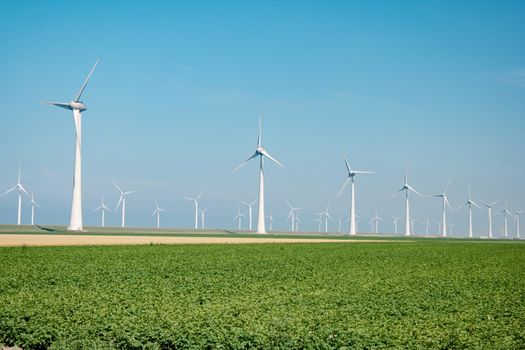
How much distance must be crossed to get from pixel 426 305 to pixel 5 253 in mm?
36384

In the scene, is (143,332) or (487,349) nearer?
(487,349)

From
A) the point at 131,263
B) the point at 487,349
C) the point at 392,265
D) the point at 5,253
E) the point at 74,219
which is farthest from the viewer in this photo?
the point at 74,219

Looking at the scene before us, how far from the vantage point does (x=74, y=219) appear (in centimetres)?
10888

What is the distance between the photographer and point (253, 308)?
21375 mm

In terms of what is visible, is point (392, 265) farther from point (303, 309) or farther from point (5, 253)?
point (5, 253)

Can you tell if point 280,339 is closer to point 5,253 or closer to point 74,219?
point 5,253

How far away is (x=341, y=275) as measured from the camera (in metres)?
35.5

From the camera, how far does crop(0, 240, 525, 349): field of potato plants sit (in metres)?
16.1

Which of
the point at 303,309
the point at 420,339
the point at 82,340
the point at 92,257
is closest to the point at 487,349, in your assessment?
the point at 420,339

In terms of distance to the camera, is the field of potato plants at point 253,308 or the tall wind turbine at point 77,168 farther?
the tall wind turbine at point 77,168

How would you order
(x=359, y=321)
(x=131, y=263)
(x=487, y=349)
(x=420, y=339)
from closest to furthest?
(x=487, y=349)
(x=420, y=339)
(x=359, y=321)
(x=131, y=263)

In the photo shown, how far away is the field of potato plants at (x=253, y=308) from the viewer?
16094mm

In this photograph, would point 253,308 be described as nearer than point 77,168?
Yes

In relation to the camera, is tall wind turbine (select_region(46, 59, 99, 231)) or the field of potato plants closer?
the field of potato plants
